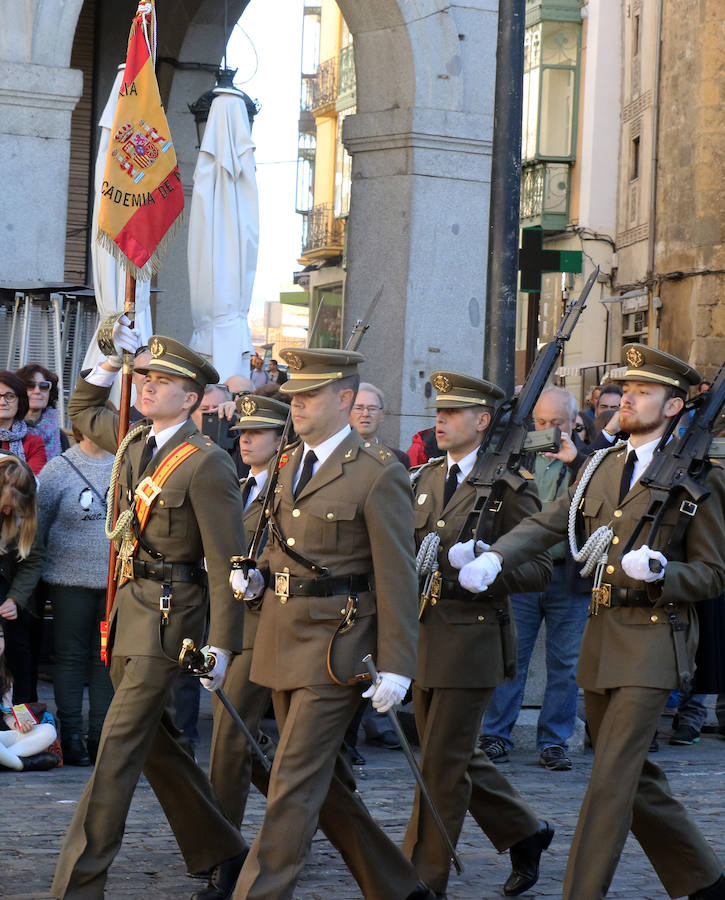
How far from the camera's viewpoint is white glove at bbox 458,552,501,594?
19.2ft

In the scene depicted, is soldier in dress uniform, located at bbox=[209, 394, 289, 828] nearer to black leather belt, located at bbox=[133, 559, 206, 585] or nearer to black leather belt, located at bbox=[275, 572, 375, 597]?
black leather belt, located at bbox=[133, 559, 206, 585]

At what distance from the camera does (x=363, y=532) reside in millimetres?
5582

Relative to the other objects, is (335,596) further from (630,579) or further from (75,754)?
(75,754)

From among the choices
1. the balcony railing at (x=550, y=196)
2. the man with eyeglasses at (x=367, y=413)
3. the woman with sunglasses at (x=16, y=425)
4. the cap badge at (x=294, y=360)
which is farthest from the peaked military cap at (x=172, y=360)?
the balcony railing at (x=550, y=196)

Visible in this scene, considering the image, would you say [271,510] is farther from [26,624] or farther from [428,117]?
[428,117]

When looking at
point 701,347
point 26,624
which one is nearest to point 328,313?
point 701,347

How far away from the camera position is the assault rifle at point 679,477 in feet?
19.2

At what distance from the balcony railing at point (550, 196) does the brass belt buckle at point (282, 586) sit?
29512 millimetres

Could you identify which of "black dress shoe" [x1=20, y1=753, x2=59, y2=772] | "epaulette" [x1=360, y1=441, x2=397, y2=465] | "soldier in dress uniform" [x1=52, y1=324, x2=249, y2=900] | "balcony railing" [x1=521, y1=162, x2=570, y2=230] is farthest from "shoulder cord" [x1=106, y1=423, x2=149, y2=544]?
"balcony railing" [x1=521, y1=162, x2=570, y2=230]

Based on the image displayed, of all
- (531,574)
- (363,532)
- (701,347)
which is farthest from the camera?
(701,347)

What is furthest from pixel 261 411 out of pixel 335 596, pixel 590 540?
pixel 335 596

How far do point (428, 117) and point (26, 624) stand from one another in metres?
5.33

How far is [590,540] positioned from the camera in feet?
19.8

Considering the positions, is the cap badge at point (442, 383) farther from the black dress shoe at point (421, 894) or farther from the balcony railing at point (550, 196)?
the balcony railing at point (550, 196)
